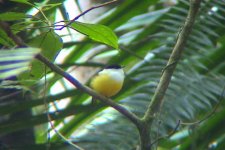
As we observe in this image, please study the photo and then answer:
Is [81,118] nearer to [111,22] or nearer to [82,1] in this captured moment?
[111,22]

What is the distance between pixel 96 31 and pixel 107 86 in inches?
37.9

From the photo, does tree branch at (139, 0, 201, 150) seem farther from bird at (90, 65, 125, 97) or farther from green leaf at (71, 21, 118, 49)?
bird at (90, 65, 125, 97)

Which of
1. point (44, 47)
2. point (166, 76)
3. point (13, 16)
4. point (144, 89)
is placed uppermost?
point (13, 16)

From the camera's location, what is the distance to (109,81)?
2285mm

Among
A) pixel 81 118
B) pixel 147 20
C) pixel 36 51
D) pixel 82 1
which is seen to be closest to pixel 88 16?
pixel 82 1

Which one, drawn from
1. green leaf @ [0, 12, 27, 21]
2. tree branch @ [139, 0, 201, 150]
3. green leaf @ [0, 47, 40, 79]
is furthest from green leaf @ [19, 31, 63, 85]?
green leaf @ [0, 47, 40, 79]

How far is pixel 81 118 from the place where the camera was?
2.60m

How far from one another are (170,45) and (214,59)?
21 centimetres

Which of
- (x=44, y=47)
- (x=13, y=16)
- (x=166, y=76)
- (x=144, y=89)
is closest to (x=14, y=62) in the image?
(x=13, y=16)

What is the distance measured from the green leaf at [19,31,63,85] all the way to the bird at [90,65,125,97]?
2.34 feet

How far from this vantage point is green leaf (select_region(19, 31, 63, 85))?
1452mm

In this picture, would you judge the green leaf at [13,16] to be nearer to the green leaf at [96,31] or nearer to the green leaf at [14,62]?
the green leaf at [96,31]

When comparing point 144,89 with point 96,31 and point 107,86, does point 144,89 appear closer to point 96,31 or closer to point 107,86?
point 107,86

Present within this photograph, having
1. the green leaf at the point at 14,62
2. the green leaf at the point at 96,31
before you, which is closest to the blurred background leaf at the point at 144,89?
the green leaf at the point at 96,31
